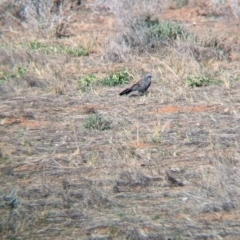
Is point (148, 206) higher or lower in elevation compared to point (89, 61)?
higher

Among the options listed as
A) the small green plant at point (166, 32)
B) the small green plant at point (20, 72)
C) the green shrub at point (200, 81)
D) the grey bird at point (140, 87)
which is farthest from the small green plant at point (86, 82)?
the small green plant at point (166, 32)

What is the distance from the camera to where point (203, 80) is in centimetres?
1034

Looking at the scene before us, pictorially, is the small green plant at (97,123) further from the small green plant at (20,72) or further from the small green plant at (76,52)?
the small green plant at (76,52)

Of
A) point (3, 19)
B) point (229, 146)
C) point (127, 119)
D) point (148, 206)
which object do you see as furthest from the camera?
point (3, 19)

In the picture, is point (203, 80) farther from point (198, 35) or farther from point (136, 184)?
point (136, 184)

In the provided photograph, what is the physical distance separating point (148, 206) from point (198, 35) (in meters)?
7.75

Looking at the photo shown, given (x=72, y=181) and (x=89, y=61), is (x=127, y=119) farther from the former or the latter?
(x=89, y=61)

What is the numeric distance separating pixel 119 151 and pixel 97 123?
1034 mm

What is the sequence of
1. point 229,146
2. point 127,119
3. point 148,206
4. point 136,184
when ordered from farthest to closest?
1. point 127,119
2. point 229,146
3. point 136,184
4. point 148,206

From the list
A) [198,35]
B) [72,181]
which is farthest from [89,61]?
[72,181]

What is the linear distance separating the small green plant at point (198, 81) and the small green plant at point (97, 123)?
2.21 meters

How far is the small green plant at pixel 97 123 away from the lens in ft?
26.8

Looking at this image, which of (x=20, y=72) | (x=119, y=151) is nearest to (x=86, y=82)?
(x=20, y=72)

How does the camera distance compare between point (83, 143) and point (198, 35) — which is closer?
point (83, 143)
